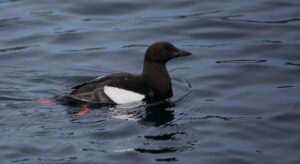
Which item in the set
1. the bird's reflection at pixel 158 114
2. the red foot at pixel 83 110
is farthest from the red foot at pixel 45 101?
the bird's reflection at pixel 158 114

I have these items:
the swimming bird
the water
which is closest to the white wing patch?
the swimming bird

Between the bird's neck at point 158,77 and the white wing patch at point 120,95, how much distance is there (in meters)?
0.44

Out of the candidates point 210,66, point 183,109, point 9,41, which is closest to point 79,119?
point 183,109

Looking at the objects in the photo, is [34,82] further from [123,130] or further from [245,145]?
[245,145]

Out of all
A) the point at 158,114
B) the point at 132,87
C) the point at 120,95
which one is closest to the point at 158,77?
the point at 132,87

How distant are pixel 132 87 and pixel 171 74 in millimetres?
1790

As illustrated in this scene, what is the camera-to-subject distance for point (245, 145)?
35.7 feet

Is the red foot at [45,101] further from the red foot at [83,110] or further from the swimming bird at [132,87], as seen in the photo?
the red foot at [83,110]

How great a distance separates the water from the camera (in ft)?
35.3

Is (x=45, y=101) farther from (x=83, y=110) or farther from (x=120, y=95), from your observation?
(x=120, y=95)

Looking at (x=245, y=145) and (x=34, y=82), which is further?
(x=34, y=82)

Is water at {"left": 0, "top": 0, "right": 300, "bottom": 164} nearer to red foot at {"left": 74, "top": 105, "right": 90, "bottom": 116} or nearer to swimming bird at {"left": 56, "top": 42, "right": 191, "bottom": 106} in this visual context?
red foot at {"left": 74, "top": 105, "right": 90, "bottom": 116}

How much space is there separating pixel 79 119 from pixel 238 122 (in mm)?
2210

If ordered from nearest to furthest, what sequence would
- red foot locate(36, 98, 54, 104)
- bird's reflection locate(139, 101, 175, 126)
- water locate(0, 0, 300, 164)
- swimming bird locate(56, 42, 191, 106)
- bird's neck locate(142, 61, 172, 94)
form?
water locate(0, 0, 300, 164), bird's reflection locate(139, 101, 175, 126), red foot locate(36, 98, 54, 104), swimming bird locate(56, 42, 191, 106), bird's neck locate(142, 61, 172, 94)
